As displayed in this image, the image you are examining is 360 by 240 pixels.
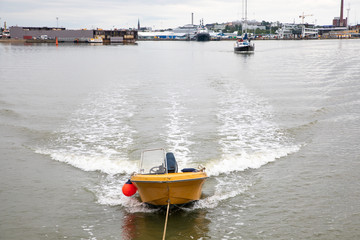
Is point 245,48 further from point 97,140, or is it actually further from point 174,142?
point 97,140

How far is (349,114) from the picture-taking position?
25.0 metres

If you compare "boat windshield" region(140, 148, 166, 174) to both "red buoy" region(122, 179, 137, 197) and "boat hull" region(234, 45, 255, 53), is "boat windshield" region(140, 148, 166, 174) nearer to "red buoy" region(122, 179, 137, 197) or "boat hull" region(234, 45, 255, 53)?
"red buoy" region(122, 179, 137, 197)

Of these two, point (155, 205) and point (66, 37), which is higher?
point (66, 37)

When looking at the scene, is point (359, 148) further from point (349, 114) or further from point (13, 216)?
point (13, 216)

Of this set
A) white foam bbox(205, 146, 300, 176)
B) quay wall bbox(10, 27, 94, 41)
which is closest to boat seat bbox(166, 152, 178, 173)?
white foam bbox(205, 146, 300, 176)

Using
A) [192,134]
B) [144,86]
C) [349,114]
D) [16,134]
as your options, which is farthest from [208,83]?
[16,134]

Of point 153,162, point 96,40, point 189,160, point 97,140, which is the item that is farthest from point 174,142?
point 96,40

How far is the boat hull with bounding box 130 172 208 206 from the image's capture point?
1148cm

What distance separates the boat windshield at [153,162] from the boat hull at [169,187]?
52 cm

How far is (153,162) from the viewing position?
12852 mm

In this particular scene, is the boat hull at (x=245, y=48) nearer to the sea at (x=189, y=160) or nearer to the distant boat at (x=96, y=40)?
the sea at (x=189, y=160)

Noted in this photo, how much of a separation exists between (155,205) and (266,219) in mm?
3556

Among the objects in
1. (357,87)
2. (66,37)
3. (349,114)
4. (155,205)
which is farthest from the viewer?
(66,37)

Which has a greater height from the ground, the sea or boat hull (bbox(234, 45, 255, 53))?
boat hull (bbox(234, 45, 255, 53))
